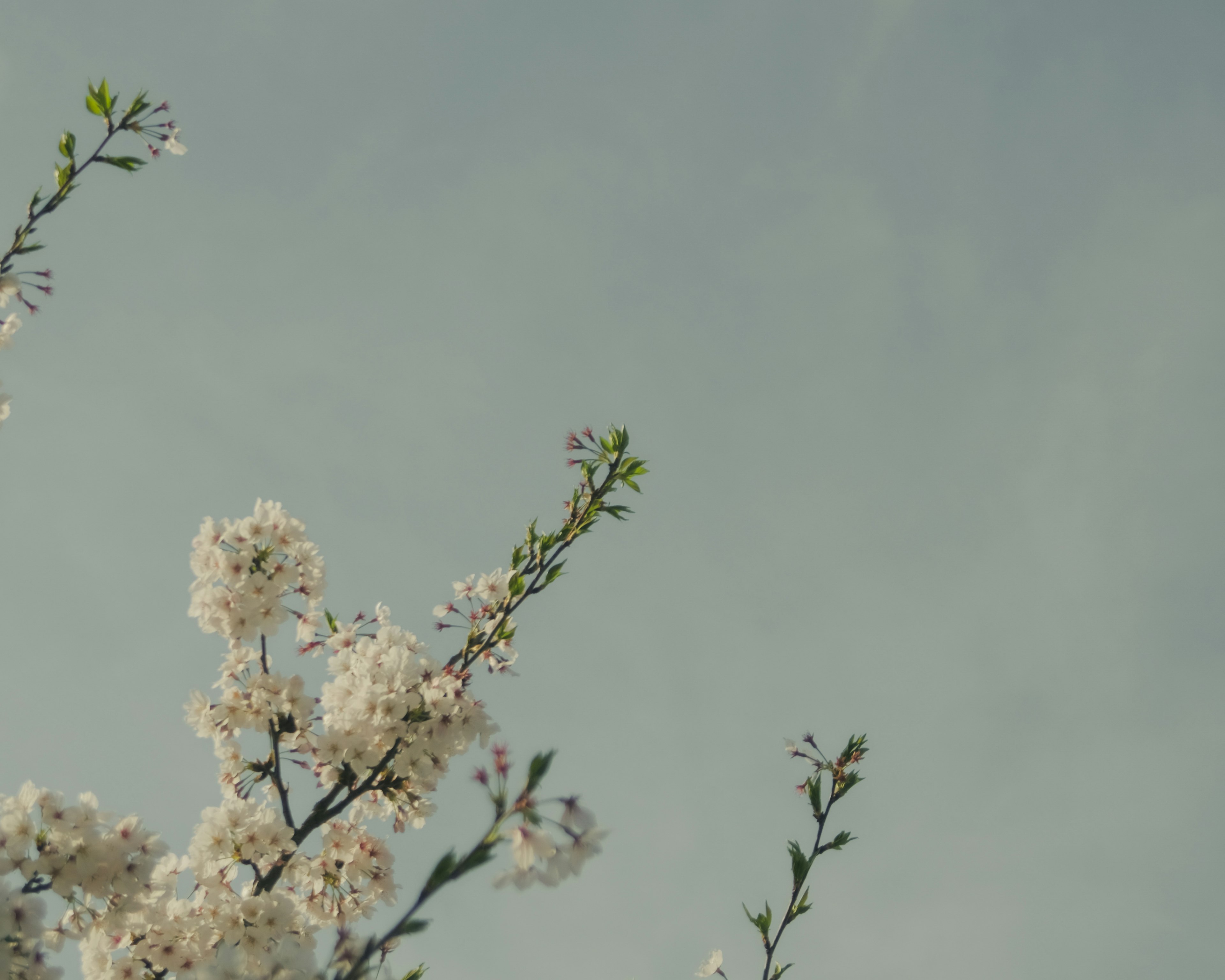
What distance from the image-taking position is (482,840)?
Result: 2.08m

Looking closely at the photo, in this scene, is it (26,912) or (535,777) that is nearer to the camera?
(535,777)

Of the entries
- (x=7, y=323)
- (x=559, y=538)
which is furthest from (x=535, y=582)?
(x=7, y=323)

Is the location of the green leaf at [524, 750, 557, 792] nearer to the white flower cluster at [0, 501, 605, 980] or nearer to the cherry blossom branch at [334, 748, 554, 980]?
the cherry blossom branch at [334, 748, 554, 980]

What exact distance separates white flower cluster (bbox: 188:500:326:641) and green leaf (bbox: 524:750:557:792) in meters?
2.85

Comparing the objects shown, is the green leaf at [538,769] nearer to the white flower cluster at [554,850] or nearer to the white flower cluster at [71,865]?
the white flower cluster at [554,850]

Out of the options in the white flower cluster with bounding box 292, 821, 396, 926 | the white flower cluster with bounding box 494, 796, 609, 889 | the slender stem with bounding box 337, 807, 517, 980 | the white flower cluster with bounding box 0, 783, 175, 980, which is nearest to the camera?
the slender stem with bounding box 337, 807, 517, 980

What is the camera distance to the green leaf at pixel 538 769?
212cm

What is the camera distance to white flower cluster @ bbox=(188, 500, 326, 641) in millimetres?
4297

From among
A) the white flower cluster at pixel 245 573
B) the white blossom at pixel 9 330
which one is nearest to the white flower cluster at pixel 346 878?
the white flower cluster at pixel 245 573

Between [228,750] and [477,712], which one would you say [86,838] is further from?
[477,712]

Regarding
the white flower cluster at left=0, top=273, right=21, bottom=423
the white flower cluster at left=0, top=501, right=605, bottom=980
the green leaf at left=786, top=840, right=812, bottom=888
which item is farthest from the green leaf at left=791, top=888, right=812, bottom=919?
the white flower cluster at left=0, top=273, right=21, bottom=423

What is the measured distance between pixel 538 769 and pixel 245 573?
2945 millimetres

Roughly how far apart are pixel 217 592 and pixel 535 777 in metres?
3.07

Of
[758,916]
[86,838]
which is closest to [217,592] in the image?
[86,838]
